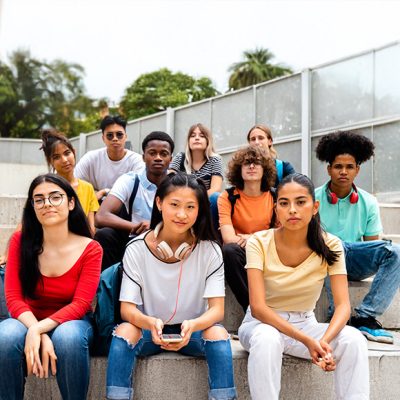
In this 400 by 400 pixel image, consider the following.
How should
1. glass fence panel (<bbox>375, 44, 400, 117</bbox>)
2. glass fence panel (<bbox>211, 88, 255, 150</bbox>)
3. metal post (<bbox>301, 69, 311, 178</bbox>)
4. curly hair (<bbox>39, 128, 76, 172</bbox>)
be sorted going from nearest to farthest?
curly hair (<bbox>39, 128, 76, 172</bbox>), glass fence panel (<bbox>375, 44, 400, 117</bbox>), metal post (<bbox>301, 69, 311, 178</bbox>), glass fence panel (<bbox>211, 88, 255, 150</bbox>)

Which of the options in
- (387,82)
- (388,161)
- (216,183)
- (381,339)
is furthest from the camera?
(387,82)

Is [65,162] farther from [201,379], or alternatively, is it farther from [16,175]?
[16,175]

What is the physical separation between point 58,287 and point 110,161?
305 centimetres

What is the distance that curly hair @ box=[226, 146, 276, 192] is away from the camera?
14.7ft

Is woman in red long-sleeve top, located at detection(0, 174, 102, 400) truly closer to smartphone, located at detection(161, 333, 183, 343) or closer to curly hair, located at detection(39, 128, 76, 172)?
smartphone, located at detection(161, 333, 183, 343)

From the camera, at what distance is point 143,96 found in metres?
41.8

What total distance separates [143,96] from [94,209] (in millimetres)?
37713

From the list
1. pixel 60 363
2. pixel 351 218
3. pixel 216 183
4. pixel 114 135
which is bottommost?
pixel 60 363

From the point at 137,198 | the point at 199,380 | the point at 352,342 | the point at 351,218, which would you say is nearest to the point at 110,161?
the point at 137,198

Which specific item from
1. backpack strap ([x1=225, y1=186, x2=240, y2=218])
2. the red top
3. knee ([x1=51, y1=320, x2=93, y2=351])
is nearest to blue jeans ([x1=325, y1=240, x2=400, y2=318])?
backpack strap ([x1=225, y1=186, x2=240, y2=218])

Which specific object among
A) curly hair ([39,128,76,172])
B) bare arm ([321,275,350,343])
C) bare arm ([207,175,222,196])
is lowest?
bare arm ([321,275,350,343])

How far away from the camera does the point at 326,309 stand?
4.29 m

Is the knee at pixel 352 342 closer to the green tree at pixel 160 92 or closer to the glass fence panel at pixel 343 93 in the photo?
the glass fence panel at pixel 343 93

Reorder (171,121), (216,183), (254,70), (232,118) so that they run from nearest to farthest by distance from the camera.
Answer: (216,183) → (232,118) → (171,121) → (254,70)
